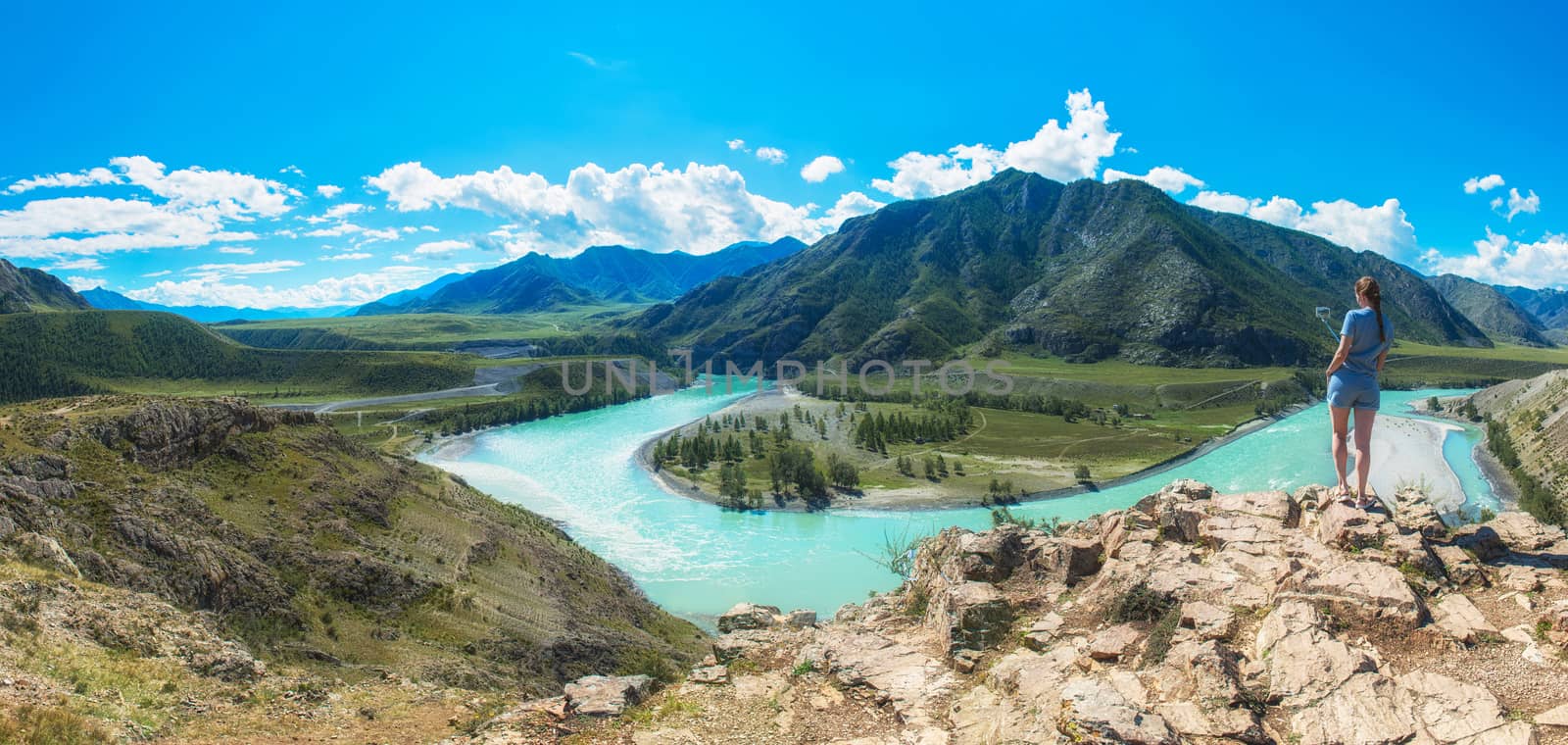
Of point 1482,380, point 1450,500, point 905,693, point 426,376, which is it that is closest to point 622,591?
point 905,693

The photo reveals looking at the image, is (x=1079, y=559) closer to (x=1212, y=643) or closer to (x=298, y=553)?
(x=1212, y=643)

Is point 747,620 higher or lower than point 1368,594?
lower

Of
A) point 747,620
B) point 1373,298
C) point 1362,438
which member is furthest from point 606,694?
point 747,620

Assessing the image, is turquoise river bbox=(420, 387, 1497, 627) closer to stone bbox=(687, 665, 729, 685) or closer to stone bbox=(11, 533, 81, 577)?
stone bbox=(687, 665, 729, 685)

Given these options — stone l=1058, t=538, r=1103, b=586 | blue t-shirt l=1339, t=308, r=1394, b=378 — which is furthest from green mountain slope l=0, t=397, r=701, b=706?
blue t-shirt l=1339, t=308, r=1394, b=378

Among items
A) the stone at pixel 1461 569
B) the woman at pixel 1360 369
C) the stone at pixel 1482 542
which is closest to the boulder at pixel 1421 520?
the stone at pixel 1482 542

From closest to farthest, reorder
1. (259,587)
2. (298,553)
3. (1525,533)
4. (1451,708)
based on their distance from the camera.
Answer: (1451,708) → (1525,533) → (259,587) → (298,553)

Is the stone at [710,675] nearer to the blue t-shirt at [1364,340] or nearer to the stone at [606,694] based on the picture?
the stone at [606,694]
